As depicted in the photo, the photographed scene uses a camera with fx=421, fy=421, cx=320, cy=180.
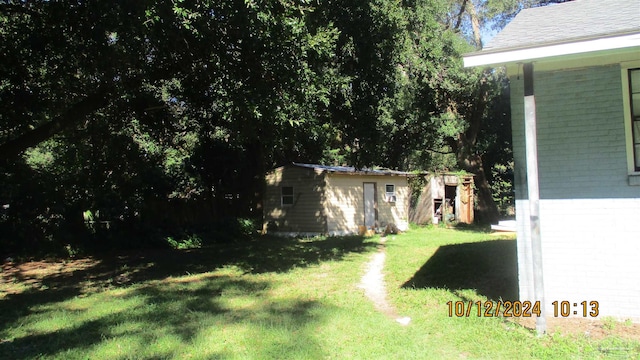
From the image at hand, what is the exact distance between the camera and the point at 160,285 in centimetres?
838

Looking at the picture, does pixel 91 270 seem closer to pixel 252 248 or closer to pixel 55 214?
pixel 55 214

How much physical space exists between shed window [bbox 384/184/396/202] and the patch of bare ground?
14990 millimetres

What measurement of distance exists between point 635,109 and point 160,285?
8271mm

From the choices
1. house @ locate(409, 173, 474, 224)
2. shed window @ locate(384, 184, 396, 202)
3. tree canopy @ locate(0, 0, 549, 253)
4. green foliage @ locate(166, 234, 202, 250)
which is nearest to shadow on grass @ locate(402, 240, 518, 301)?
tree canopy @ locate(0, 0, 549, 253)

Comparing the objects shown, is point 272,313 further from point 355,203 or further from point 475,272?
point 355,203

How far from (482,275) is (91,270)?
919 cm

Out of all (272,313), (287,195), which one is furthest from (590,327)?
(287,195)

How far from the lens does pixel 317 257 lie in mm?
11586

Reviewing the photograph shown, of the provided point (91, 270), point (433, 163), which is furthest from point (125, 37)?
point (433, 163)

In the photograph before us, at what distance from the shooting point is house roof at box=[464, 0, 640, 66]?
14.1 ft

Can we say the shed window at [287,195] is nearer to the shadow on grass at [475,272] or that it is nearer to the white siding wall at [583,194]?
the shadow on grass at [475,272]

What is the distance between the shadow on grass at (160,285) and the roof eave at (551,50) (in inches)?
150

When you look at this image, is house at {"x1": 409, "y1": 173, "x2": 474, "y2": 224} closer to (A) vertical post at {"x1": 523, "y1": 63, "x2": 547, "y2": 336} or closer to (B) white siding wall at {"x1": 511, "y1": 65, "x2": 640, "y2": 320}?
(B) white siding wall at {"x1": 511, "y1": 65, "x2": 640, "y2": 320}
